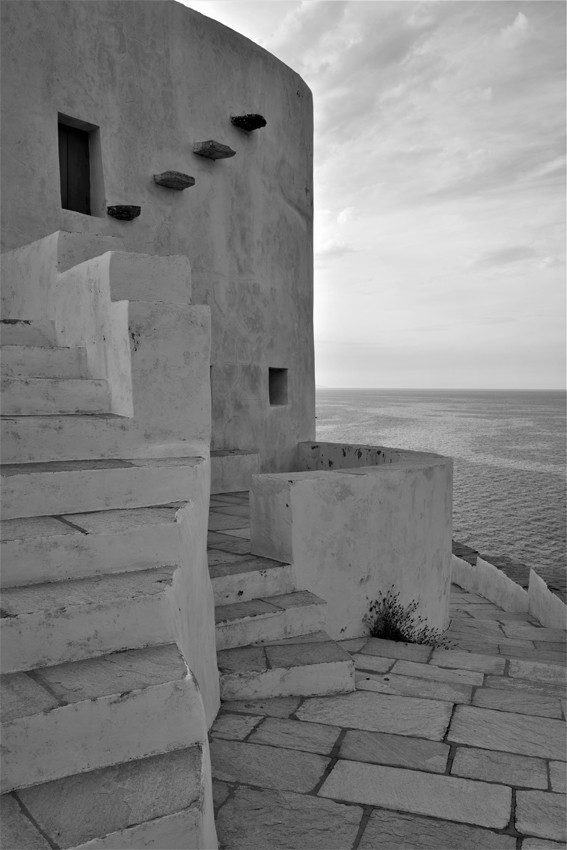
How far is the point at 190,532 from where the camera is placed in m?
3.34

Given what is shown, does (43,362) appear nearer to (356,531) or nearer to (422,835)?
(356,531)

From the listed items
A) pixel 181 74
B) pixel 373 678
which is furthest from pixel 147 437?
pixel 181 74

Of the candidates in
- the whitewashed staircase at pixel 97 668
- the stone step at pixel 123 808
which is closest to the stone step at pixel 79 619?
the whitewashed staircase at pixel 97 668

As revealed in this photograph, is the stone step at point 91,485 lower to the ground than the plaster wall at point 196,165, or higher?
lower

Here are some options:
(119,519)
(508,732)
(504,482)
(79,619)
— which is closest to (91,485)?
(119,519)

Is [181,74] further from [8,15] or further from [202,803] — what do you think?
[202,803]

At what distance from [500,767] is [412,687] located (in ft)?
3.05

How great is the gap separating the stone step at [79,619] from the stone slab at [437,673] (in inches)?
83.3

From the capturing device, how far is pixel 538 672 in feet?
15.0

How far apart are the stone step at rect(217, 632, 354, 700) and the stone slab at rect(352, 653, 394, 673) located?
44cm

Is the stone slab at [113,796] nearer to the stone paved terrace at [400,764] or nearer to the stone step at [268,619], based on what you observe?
the stone paved terrace at [400,764]

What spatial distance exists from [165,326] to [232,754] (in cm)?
227

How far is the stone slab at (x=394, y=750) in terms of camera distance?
3043mm

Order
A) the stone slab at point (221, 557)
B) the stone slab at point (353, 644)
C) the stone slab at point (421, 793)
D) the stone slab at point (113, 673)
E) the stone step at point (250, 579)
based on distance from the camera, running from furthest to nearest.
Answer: the stone slab at point (353, 644) < the stone slab at point (221, 557) < the stone step at point (250, 579) < the stone slab at point (421, 793) < the stone slab at point (113, 673)
